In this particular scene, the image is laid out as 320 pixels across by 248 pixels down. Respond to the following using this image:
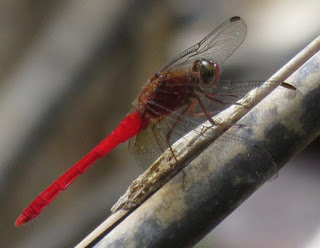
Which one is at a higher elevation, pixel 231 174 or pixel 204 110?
pixel 204 110

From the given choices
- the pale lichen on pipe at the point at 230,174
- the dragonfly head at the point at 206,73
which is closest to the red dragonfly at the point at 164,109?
the dragonfly head at the point at 206,73

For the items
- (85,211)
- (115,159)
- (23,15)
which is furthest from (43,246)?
(23,15)

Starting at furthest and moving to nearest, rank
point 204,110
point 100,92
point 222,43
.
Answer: point 100,92, point 222,43, point 204,110

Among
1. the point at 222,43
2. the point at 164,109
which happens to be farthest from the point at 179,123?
the point at 222,43

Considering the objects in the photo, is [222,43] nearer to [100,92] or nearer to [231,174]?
[231,174]

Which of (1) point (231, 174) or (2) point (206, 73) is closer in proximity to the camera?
(1) point (231, 174)

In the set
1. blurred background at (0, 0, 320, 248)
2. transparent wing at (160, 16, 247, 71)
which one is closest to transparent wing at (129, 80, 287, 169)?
transparent wing at (160, 16, 247, 71)

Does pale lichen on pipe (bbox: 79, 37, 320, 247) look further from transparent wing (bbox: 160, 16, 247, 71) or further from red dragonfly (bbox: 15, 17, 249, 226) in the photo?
transparent wing (bbox: 160, 16, 247, 71)
